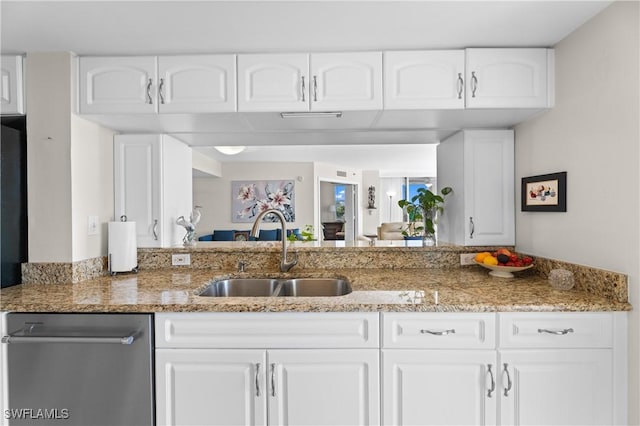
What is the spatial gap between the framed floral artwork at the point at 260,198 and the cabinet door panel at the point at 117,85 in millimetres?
5223

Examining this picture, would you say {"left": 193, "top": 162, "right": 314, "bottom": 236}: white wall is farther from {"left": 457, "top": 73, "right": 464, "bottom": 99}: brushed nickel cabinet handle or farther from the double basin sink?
{"left": 457, "top": 73, "right": 464, "bottom": 99}: brushed nickel cabinet handle

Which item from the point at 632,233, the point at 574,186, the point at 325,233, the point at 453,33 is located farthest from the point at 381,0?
the point at 325,233

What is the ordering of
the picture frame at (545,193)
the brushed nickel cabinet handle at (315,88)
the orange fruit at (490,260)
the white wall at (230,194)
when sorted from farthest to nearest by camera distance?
the white wall at (230,194) < the orange fruit at (490,260) < the brushed nickel cabinet handle at (315,88) < the picture frame at (545,193)

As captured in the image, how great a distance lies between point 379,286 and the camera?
1864 millimetres

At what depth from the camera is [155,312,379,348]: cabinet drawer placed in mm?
1550

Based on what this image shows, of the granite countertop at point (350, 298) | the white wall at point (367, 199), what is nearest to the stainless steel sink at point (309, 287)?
the granite countertop at point (350, 298)

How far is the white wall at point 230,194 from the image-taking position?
7.21 metres

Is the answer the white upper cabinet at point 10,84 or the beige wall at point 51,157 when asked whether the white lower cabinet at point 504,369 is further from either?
the white upper cabinet at point 10,84

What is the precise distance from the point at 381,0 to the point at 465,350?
59.0 inches

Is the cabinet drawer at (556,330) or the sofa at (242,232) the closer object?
the cabinet drawer at (556,330)

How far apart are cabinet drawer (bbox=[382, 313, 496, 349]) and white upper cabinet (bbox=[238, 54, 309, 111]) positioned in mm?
1170

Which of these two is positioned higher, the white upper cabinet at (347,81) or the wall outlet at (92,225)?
the white upper cabinet at (347,81)

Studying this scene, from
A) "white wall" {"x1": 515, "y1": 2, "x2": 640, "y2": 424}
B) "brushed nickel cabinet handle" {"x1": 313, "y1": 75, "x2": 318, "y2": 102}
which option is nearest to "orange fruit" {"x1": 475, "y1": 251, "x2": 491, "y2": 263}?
"white wall" {"x1": 515, "y1": 2, "x2": 640, "y2": 424}

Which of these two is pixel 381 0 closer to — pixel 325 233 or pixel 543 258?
pixel 543 258
